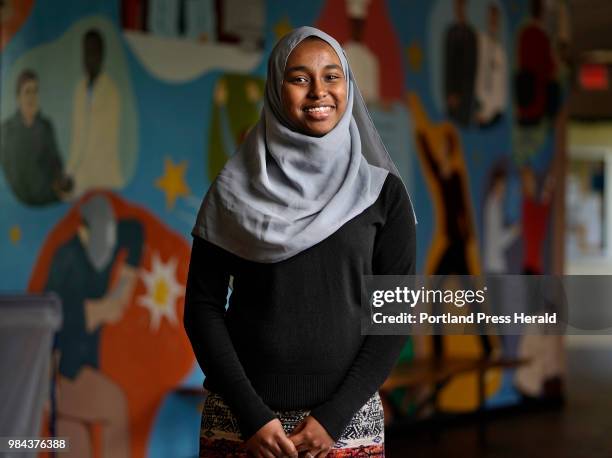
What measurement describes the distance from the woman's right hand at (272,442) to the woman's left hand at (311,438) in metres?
0.01

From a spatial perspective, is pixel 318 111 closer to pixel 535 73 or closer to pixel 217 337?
pixel 217 337

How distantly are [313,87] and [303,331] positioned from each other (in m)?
0.39

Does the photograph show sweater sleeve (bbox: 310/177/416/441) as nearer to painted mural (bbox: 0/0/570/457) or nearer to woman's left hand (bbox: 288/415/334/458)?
woman's left hand (bbox: 288/415/334/458)

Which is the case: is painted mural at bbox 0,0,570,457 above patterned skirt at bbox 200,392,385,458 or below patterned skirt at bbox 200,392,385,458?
above

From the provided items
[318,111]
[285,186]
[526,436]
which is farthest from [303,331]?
[526,436]

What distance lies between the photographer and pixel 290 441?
4.62 ft

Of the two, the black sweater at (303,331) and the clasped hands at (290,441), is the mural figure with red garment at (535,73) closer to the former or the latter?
the black sweater at (303,331)

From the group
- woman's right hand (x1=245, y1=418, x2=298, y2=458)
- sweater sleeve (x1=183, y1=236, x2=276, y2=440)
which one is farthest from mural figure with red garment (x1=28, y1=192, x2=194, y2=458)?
woman's right hand (x1=245, y1=418, x2=298, y2=458)

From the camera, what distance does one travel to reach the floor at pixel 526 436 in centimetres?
443

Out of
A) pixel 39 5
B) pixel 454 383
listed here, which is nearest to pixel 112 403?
pixel 39 5

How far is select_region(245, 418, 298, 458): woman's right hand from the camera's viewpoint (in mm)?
1403

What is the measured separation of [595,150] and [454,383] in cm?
561

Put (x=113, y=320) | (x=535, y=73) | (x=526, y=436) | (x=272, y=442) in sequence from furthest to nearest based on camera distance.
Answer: (x=535, y=73) → (x=526, y=436) → (x=113, y=320) → (x=272, y=442)

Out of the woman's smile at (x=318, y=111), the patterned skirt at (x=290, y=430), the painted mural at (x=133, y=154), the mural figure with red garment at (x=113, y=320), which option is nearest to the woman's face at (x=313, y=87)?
the woman's smile at (x=318, y=111)
